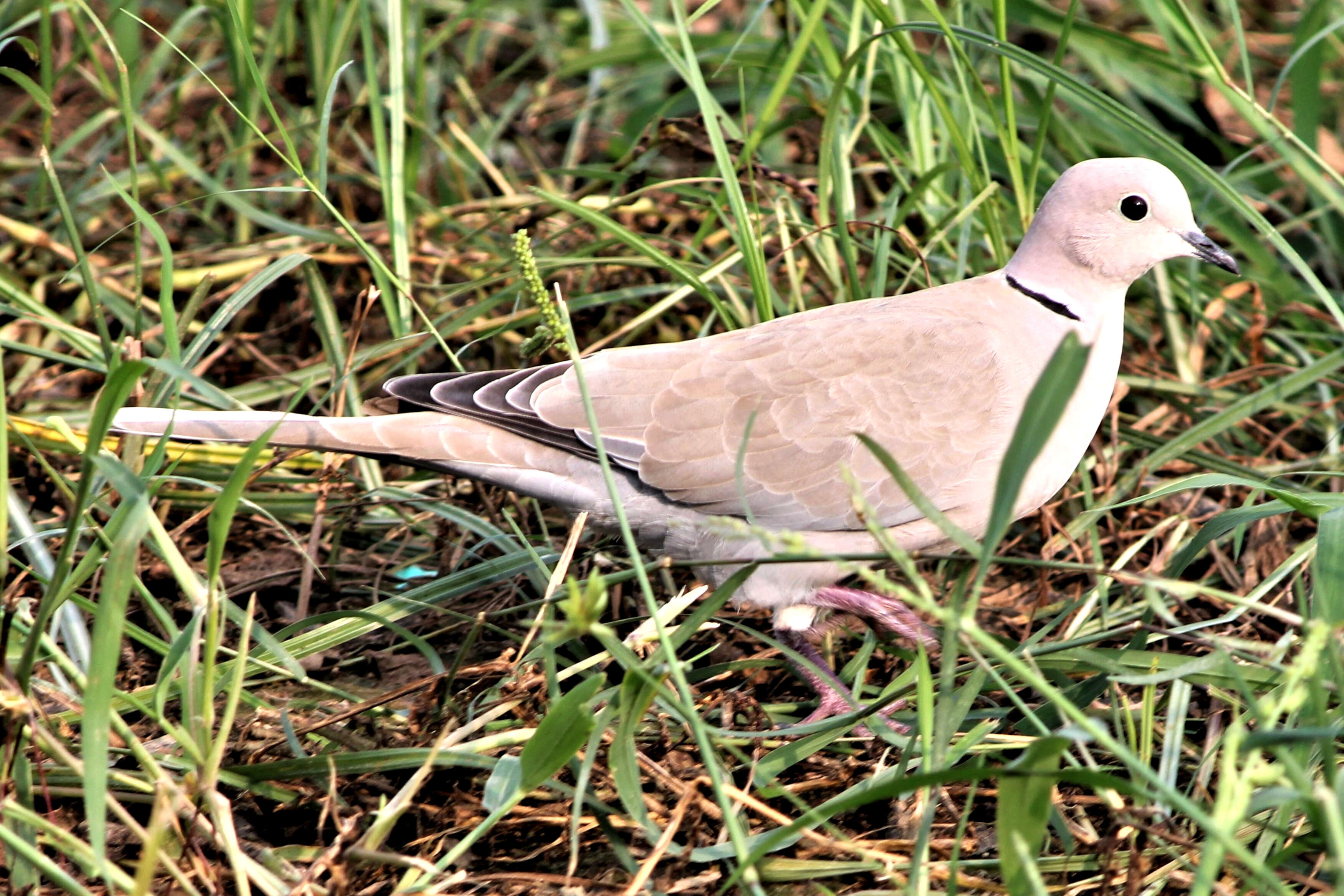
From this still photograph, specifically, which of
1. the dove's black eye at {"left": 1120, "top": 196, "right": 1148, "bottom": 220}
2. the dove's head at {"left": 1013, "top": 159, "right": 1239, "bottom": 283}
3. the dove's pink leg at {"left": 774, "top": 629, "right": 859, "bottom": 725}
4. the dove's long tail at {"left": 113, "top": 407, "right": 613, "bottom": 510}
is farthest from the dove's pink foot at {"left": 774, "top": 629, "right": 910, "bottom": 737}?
the dove's black eye at {"left": 1120, "top": 196, "right": 1148, "bottom": 220}

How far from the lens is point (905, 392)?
8.67 ft

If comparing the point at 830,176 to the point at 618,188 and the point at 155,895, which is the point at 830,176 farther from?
the point at 155,895

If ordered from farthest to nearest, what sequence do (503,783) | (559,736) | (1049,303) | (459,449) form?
(1049,303), (459,449), (503,783), (559,736)

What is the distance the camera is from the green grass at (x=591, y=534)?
1.91 metres

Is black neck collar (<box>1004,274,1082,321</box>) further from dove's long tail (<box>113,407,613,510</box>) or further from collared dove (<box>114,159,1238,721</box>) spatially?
dove's long tail (<box>113,407,613,510</box>)

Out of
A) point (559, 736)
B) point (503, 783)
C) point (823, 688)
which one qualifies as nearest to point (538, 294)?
point (559, 736)

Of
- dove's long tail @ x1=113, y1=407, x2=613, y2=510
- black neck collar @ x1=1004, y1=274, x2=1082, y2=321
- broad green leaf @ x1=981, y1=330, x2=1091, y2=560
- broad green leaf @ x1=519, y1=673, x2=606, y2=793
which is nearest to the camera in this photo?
broad green leaf @ x1=981, y1=330, x2=1091, y2=560

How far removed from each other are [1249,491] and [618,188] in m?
1.84

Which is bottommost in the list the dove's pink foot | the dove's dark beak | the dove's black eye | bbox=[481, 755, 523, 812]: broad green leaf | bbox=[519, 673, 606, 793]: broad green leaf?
the dove's pink foot

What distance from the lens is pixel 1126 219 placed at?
2.74 m

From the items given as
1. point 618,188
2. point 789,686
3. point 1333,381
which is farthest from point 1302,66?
point 789,686

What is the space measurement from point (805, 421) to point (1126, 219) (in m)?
0.80

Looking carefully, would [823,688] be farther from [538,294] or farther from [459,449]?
[538,294]

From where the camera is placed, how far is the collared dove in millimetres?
2617
